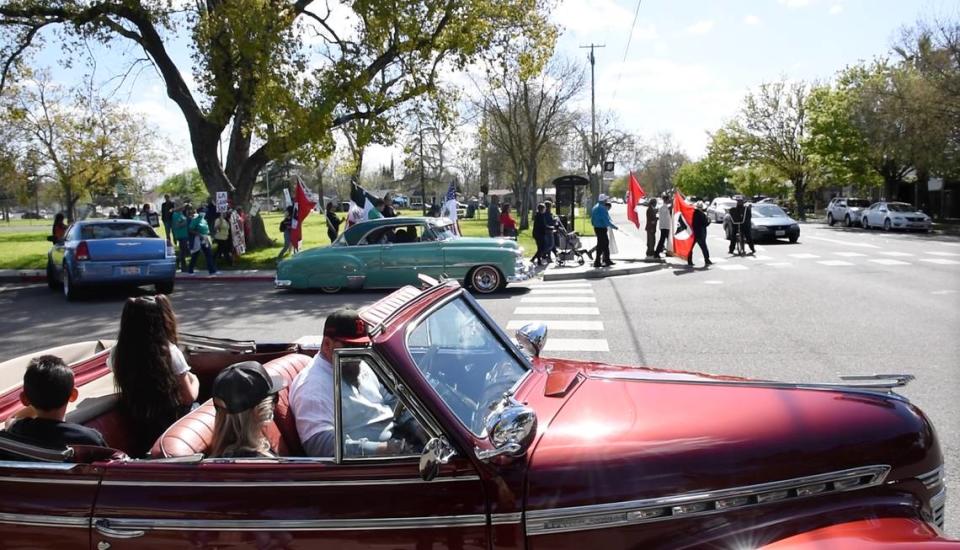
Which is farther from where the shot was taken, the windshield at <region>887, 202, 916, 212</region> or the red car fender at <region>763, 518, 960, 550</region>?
the windshield at <region>887, 202, 916, 212</region>

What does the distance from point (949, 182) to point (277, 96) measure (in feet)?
139

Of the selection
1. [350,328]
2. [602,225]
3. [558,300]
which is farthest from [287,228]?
[350,328]

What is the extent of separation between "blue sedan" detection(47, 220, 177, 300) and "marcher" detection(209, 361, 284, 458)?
512 inches

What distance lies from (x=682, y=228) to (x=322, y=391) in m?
17.9

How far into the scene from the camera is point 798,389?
3.16 m

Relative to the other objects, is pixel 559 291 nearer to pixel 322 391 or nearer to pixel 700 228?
pixel 700 228

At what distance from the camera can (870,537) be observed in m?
2.45

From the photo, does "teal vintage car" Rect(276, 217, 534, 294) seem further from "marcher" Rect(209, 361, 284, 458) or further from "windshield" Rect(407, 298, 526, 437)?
"marcher" Rect(209, 361, 284, 458)

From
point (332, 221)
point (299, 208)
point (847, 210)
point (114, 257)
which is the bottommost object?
point (847, 210)

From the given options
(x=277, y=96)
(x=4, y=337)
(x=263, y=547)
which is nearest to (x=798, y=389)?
(x=263, y=547)

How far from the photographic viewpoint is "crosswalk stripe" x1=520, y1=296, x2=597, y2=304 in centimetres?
1316

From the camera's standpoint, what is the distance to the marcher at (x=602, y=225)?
18156 millimetres

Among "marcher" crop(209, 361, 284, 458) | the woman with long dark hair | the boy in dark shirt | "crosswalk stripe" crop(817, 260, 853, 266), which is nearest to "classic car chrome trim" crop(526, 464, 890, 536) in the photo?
"marcher" crop(209, 361, 284, 458)

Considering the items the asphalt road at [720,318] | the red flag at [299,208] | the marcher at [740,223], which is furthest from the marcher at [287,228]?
the marcher at [740,223]
